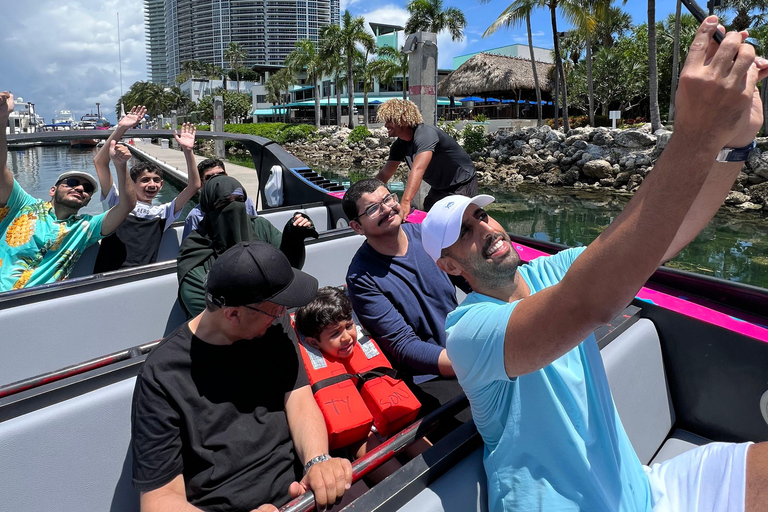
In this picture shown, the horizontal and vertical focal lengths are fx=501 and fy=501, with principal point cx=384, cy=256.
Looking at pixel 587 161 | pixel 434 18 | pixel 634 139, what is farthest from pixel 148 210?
pixel 434 18

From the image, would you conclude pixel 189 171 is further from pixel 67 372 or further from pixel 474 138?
pixel 474 138

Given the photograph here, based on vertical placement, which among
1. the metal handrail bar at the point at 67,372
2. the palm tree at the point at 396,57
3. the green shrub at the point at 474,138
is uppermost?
the palm tree at the point at 396,57

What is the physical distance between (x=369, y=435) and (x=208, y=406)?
0.57 m

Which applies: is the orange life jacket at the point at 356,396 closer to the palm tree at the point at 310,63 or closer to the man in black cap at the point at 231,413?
the man in black cap at the point at 231,413

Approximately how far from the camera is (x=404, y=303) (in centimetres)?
201

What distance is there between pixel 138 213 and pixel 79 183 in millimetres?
418

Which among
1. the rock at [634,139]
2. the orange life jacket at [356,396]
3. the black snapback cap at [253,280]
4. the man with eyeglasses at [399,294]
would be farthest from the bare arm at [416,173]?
the rock at [634,139]

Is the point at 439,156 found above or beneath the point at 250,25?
beneath

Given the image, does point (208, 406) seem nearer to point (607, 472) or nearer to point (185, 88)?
point (607, 472)

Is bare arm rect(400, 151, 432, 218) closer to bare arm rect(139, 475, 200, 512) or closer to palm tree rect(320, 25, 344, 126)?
bare arm rect(139, 475, 200, 512)

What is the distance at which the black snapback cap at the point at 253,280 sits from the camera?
4.55ft

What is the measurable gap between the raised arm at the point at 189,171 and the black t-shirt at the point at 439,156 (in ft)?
4.46

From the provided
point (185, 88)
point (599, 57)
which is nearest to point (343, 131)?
point (599, 57)

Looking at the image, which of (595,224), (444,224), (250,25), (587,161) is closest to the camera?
(444,224)
